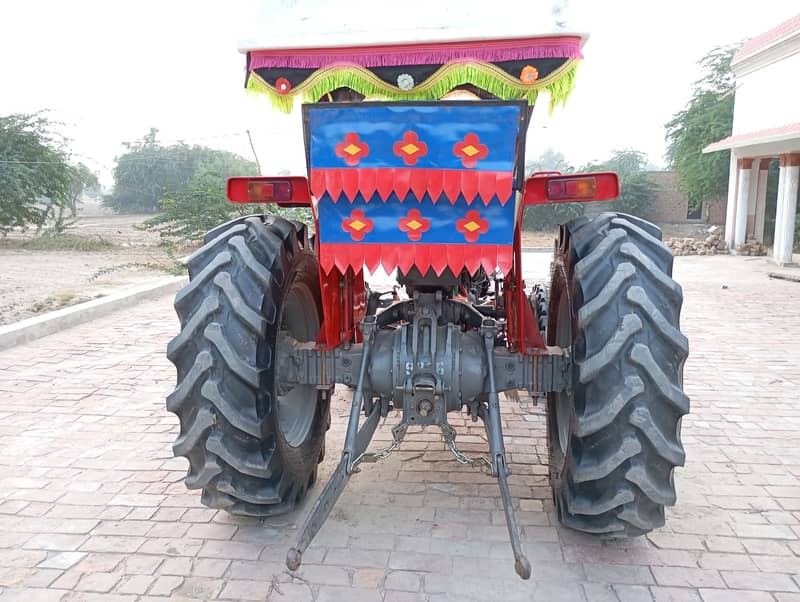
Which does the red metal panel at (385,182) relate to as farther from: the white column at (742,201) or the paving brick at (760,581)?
the white column at (742,201)

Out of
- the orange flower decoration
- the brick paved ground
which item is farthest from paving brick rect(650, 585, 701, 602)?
the orange flower decoration

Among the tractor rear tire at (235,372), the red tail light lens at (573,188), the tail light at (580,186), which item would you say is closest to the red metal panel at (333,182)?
the tractor rear tire at (235,372)

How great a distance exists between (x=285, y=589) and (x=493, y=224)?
5.99ft

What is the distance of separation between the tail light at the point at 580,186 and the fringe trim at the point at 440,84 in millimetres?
449

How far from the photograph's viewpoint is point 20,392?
576 cm

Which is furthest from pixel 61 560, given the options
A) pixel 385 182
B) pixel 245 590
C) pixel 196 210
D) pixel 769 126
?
pixel 769 126

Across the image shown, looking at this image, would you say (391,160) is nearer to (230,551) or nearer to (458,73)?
(458,73)

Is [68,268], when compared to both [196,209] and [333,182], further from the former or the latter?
[333,182]

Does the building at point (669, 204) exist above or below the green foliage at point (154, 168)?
below

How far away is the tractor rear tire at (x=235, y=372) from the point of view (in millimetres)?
3045

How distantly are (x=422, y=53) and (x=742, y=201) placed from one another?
780 inches

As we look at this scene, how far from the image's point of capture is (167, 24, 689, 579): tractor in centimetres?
262

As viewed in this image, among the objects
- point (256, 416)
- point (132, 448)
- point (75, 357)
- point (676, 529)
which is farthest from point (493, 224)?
point (75, 357)

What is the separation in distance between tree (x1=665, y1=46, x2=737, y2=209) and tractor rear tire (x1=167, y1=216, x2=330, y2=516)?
24.6m
